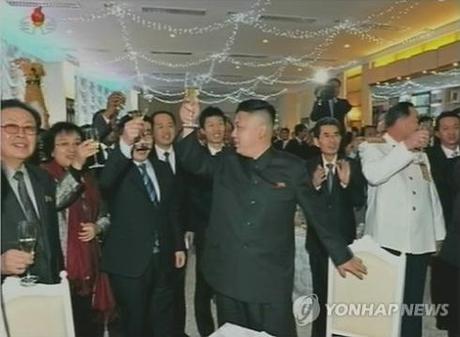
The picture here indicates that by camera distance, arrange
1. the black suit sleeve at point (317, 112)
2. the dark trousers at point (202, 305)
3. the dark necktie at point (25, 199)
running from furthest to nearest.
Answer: the black suit sleeve at point (317, 112) → the dark trousers at point (202, 305) → the dark necktie at point (25, 199)

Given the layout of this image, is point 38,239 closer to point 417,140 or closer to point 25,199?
point 25,199

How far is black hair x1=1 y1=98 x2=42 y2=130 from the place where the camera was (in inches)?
47.2

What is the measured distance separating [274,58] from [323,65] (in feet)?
3.92

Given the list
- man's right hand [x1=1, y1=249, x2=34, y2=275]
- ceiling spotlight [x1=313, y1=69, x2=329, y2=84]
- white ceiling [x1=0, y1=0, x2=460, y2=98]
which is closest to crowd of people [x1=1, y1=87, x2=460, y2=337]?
man's right hand [x1=1, y1=249, x2=34, y2=275]

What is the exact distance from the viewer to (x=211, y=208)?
2238mm

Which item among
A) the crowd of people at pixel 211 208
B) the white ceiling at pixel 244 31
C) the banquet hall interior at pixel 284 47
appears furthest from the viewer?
the white ceiling at pixel 244 31

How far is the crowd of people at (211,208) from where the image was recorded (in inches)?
73.4

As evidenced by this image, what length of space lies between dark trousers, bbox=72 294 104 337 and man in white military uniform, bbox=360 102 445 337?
4.51ft

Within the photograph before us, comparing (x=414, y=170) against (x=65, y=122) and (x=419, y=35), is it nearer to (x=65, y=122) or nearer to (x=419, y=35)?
(x=65, y=122)

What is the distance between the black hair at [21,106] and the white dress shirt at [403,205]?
148 centimetres

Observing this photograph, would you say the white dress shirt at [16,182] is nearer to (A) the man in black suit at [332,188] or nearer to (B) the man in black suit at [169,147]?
(B) the man in black suit at [169,147]

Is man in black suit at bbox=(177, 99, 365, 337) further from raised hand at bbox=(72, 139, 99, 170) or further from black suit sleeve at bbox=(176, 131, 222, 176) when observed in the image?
raised hand at bbox=(72, 139, 99, 170)

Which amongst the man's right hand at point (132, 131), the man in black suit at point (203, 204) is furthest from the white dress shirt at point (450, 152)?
the man's right hand at point (132, 131)

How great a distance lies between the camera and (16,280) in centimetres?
154
